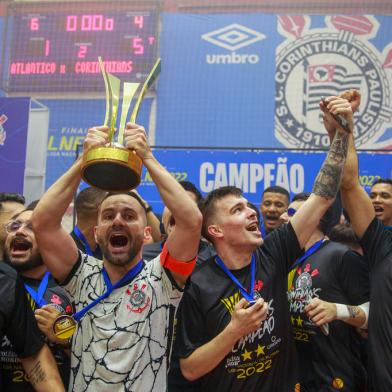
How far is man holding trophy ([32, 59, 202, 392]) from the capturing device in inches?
68.2

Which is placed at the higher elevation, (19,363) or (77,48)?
(77,48)

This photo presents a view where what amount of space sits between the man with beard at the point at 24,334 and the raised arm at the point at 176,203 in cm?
58

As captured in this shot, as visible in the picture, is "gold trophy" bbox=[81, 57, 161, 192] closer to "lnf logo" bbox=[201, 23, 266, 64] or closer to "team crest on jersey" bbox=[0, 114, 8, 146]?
"team crest on jersey" bbox=[0, 114, 8, 146]

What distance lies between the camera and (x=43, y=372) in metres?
1.83

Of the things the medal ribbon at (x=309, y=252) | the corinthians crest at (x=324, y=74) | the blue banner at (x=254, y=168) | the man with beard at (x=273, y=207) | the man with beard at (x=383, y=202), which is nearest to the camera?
the medal ribbon at (x=309, y=252)

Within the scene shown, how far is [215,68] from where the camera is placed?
9.05 metres

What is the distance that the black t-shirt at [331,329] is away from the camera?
2.29 metres

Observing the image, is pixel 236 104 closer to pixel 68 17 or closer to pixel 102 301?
pixel 68 17

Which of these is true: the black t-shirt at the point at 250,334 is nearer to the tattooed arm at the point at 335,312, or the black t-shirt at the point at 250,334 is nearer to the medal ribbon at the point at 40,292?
the tattooed arm at the point at 335,312

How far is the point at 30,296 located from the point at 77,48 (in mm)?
7764

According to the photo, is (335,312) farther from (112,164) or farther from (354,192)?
(112,164)

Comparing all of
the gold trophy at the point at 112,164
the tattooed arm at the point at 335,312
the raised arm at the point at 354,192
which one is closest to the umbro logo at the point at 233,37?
the raised arm at the point at 354,192

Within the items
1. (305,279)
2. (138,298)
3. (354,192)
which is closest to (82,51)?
(305,279)

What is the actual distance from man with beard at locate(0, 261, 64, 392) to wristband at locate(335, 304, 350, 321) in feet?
3.61
